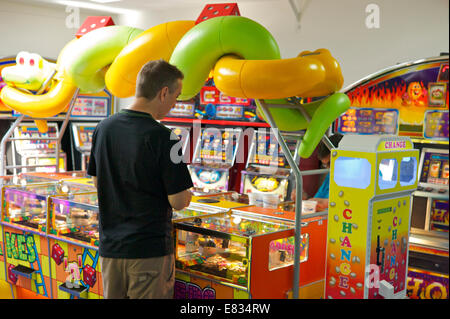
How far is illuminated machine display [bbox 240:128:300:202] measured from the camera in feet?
17.3

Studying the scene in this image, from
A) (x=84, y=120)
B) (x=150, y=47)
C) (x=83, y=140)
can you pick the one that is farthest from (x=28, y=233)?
(x=84, y=120)

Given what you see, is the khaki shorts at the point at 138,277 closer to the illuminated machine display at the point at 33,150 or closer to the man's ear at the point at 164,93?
the man's ear at the point at 164,93

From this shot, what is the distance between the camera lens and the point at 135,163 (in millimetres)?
2031

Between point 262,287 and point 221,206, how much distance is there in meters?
0.78

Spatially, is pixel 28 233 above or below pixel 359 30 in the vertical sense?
below

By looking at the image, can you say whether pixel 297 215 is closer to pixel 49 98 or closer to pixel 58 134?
pixel 49 98

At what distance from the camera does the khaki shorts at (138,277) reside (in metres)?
2.09

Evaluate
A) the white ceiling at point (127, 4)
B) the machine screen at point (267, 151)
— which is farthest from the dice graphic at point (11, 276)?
the white ceiling at point (127, 4)

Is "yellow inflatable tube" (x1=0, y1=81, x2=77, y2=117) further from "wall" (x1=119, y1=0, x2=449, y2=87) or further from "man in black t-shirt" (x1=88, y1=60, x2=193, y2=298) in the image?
"wall" (x1=119, y1=0, x2=449, y2=87)

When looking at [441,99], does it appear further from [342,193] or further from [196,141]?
[196,141]

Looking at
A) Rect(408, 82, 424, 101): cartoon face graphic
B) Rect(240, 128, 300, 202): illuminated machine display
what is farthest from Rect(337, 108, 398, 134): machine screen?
Rect(240, 128, 300, 202): illuminated machine display

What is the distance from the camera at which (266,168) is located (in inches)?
→ 214

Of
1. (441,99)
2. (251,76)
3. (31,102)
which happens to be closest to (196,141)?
(31,102)

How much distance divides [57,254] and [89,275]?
42 centimetres
